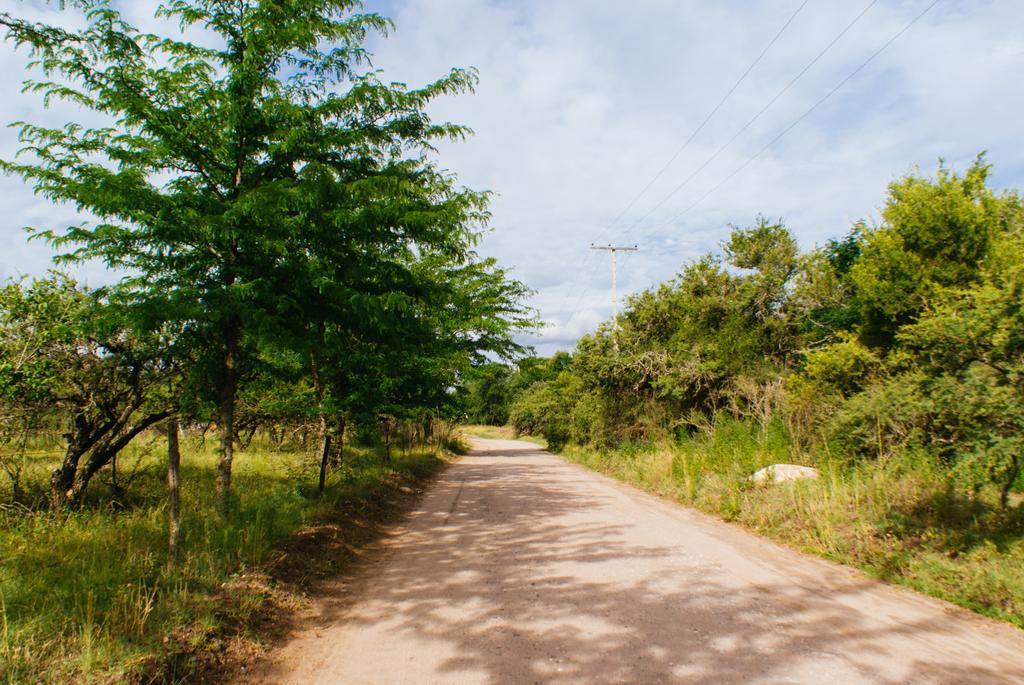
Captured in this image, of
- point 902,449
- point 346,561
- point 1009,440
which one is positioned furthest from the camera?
point 902,449

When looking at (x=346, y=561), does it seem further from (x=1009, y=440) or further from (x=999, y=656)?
(x=1009, y=440)

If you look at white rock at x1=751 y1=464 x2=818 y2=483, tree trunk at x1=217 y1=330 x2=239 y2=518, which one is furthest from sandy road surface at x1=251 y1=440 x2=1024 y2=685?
white rock at x1=751 y1=464 x2=818 y2=483

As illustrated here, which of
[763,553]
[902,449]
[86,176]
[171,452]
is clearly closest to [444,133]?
[86,176]

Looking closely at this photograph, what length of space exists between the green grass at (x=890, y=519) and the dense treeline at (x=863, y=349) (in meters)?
0.39

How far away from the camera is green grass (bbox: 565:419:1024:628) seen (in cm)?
584

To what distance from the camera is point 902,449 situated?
Result: 9.11 meters

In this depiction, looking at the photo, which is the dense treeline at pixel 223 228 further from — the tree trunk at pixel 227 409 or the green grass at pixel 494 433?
the green grass at pixel 494 433

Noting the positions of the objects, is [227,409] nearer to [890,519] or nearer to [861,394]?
[890,519]

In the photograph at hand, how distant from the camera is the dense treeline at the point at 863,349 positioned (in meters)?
6.59

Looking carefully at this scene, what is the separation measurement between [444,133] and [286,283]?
8.99 ft

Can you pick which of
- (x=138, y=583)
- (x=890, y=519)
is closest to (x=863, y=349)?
(x=890, y=519)

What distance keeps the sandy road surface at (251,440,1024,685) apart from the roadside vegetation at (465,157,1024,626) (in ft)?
3.11

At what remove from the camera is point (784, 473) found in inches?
428

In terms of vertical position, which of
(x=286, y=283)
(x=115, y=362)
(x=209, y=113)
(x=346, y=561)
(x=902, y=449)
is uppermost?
(x=209, y=113)
